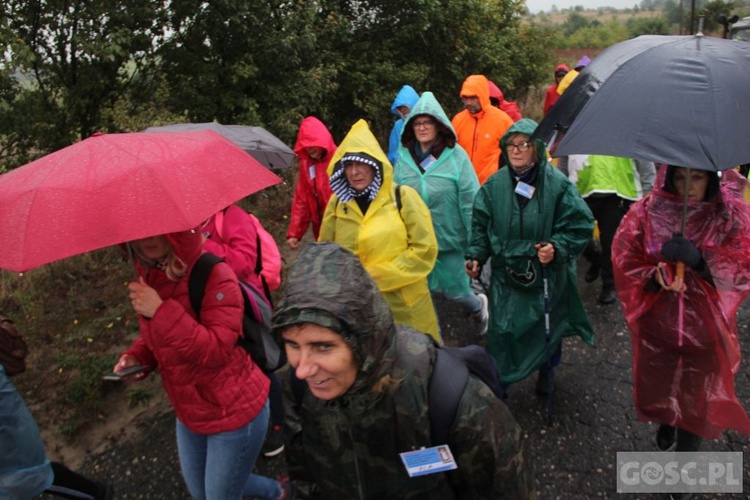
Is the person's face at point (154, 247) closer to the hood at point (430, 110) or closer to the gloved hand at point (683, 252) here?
the gloved hand at point (683, 252)

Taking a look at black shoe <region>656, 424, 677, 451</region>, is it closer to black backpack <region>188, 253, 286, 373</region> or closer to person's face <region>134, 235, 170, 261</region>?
black backpack <region>188, 253, 286, 373</region>

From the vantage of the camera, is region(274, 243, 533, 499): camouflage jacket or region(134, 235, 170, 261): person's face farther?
region(134, 235, 170, 261): person's face

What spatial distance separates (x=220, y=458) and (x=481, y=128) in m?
4.37

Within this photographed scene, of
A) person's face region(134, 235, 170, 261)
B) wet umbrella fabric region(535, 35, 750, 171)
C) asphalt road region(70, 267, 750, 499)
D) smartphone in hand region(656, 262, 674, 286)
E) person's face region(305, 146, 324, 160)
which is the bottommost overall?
asphalt road region(70, 267, 750, 499)

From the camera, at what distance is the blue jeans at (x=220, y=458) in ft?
7.67

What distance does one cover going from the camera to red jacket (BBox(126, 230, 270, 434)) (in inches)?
79.7

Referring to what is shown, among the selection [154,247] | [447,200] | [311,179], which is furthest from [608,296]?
[154,247]

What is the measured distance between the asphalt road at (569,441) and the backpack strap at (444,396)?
1806 millimetres

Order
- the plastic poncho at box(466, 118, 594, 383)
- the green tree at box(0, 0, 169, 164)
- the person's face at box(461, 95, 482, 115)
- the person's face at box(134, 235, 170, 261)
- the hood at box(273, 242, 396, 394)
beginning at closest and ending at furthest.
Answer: the hood at box(273, 242, 396, 394) → the person's face at box(134, 235, 170, 261) → the plastic poncho at box(466, 118, 594, 383) → the green tree at box(0, 0, 169, 164) → the person's face at box(461, 95, 482, 115)

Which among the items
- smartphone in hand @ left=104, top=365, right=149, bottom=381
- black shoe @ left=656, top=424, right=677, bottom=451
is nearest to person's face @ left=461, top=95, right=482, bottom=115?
black shoe @ left=656, top=424, right=677, bottom=451

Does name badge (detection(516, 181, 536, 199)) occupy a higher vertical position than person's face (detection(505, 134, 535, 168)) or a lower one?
lower

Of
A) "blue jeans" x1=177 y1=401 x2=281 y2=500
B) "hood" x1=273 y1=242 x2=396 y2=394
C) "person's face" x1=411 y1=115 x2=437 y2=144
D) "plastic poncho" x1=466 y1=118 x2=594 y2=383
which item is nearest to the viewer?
"hood" x1=273 y1=242 x2=396 y2=394

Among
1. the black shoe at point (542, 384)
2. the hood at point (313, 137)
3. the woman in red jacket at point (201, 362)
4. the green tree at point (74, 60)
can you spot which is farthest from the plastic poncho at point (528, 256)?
the green tree at point (74, 60)

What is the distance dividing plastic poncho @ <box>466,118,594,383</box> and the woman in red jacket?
5.37 feet
